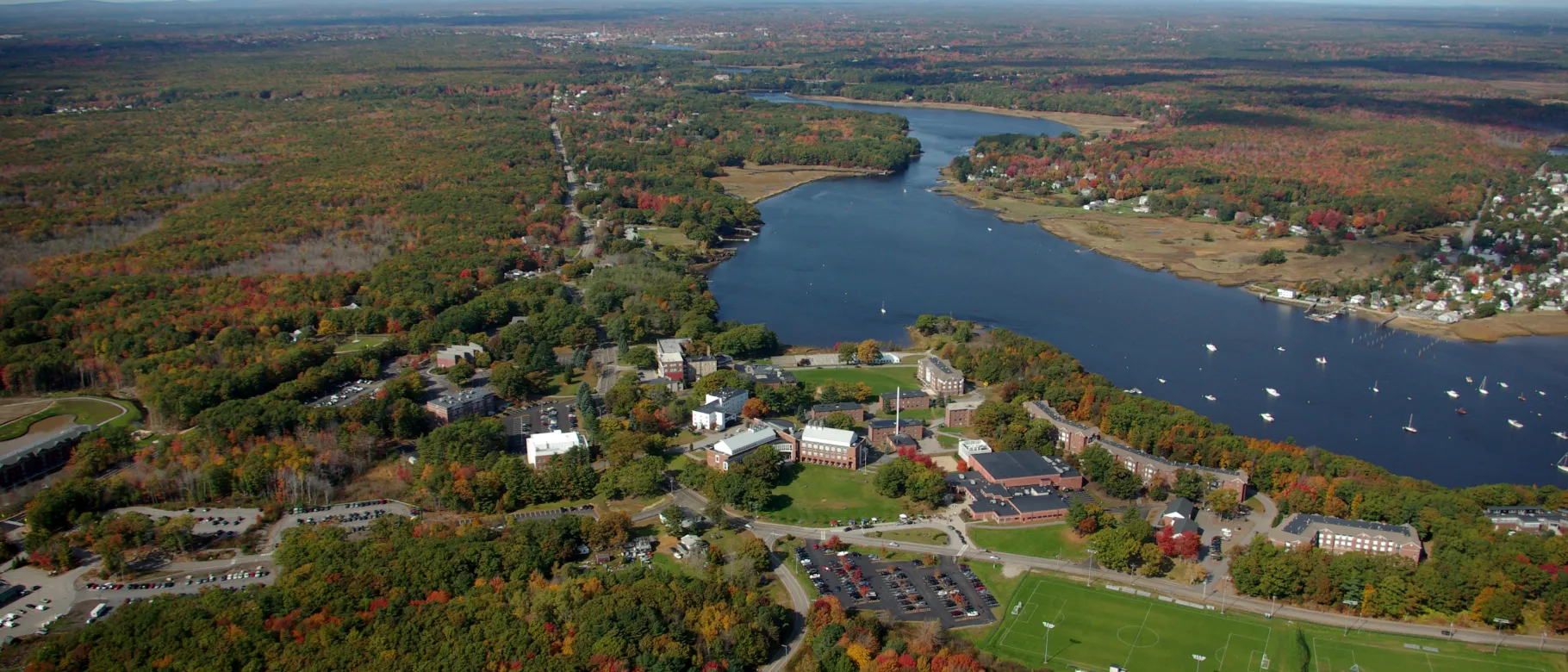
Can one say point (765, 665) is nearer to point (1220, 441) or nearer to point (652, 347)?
point (1220, 441)

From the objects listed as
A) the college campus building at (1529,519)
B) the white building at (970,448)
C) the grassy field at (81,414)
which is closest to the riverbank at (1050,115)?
the white building at (970,448)

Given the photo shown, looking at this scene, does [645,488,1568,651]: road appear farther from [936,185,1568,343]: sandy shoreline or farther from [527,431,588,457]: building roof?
[936,185,1568,343]: sandy shoreline

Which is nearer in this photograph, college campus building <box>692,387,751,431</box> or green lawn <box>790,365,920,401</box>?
college campus building <box>692,387,751,431</box>

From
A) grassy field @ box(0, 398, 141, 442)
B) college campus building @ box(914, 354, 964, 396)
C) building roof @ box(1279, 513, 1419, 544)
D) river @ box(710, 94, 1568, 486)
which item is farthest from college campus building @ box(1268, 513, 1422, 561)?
grassy field @ box(0, 398, 141, 442)

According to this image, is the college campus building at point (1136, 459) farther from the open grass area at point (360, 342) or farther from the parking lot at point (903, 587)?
the open grass area at point (360, 342)

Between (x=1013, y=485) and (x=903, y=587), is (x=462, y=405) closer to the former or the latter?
(x=903, y=587)

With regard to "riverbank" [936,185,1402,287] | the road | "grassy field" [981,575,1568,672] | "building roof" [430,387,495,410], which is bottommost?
"grassy field" [981,575,1568,672]
